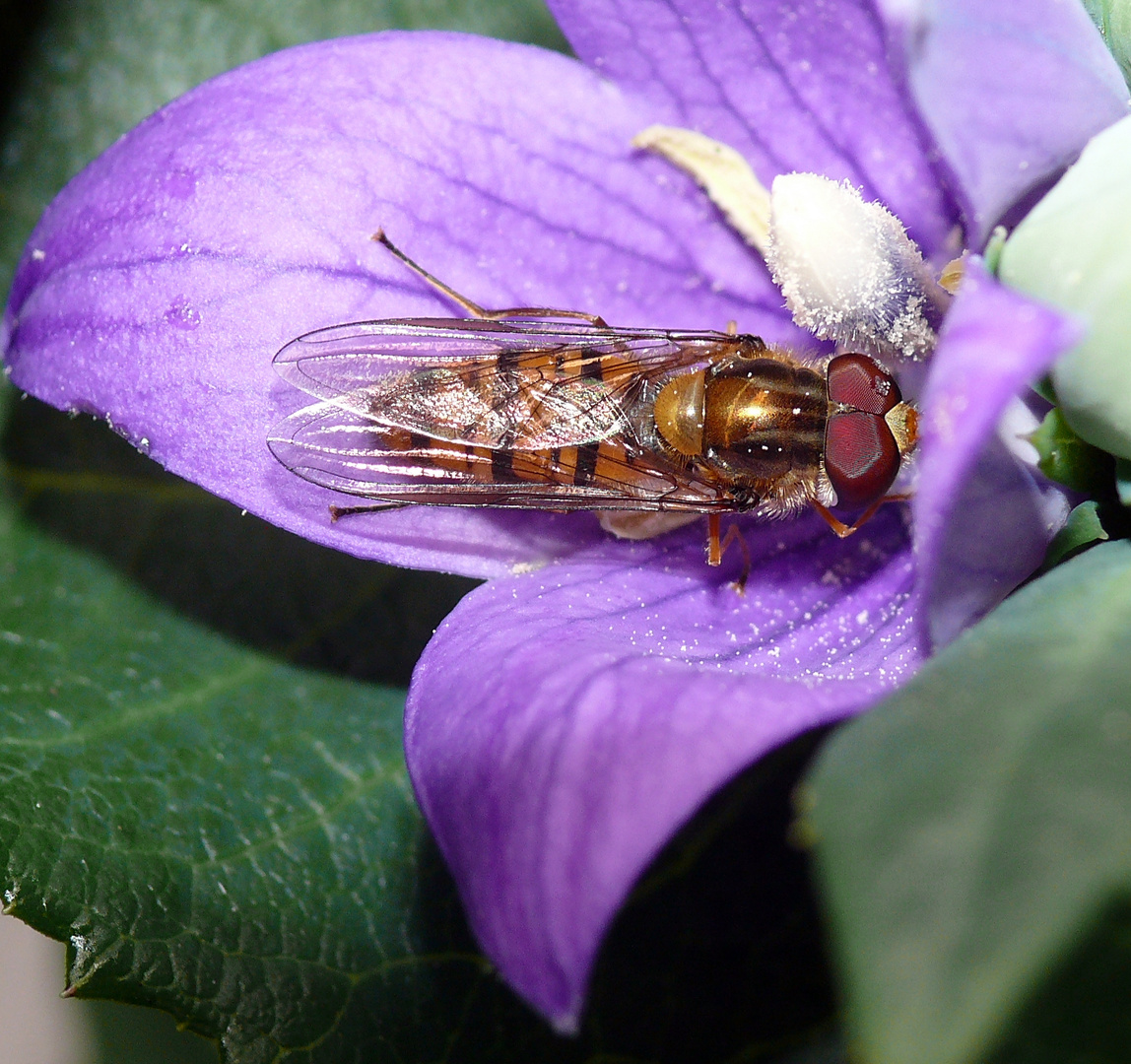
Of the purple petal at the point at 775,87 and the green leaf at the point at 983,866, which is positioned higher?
the purple petal at the point at 775,87

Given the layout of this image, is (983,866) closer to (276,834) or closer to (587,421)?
(587,421)

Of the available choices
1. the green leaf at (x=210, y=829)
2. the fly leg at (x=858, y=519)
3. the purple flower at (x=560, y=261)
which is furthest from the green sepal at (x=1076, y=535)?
the green leaf at (x=210, y=829)

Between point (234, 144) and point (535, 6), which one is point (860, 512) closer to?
point (234, 144)

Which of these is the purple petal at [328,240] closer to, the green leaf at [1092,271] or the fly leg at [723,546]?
the fly leg at [723,546]

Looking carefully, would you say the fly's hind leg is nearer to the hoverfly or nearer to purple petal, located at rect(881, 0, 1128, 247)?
the hoverfly

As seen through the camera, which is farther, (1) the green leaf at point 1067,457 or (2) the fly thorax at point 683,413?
(2) the fly thorax at point 683,413

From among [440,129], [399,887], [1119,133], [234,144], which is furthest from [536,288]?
[399,887]

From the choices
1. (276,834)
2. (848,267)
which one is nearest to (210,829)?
(276,834)
